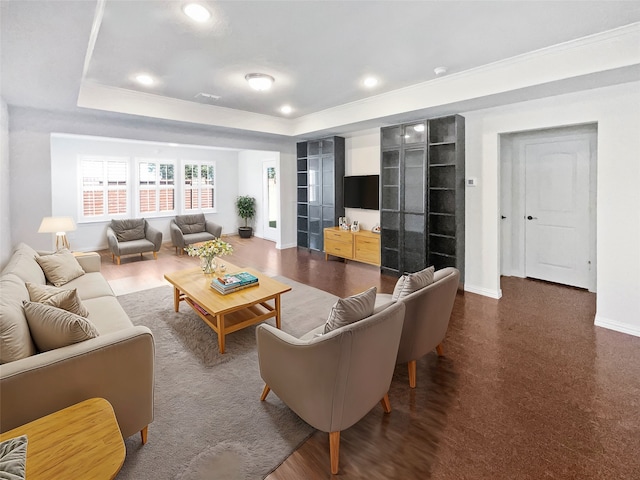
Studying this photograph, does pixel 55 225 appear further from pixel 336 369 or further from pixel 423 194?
pixel 423 194

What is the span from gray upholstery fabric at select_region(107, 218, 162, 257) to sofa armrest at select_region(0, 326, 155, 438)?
5.26m

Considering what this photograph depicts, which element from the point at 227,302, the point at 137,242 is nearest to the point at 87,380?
the point at 227,302

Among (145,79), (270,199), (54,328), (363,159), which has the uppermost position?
(145,79)

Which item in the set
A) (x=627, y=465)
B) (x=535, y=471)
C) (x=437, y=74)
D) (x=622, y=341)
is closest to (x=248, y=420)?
(x=535, y=471)

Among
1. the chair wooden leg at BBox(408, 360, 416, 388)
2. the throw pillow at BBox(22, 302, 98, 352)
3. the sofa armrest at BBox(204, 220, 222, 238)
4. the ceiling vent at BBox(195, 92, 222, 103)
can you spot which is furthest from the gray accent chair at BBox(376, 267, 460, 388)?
the sofa armrest at BBox(204, 220, 222, 238)

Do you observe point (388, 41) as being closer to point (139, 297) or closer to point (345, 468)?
point (345, 468)

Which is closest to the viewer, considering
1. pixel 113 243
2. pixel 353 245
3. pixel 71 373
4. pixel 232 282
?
pixel 71 373

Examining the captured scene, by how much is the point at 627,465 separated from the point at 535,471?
0.52 meters

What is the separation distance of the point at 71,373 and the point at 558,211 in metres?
5.68

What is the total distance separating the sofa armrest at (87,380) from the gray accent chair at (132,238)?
17.3 ft

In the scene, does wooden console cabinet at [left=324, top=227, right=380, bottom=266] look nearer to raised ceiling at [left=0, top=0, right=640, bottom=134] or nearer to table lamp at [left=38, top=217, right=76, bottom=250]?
raised ceiling at [left=0, top=0, right=640, bottom=134]

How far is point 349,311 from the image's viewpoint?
6.03ft

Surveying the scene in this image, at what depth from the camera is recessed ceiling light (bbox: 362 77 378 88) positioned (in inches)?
160

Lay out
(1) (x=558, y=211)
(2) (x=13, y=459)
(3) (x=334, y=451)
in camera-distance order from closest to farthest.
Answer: (2) (x=13, y=459) → (3) (x=334, y=451) → (1) (x=558, y=211)
